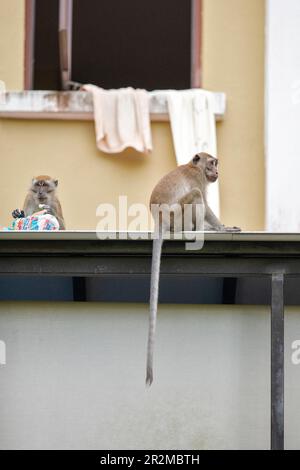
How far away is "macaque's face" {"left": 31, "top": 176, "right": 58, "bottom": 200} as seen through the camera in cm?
801

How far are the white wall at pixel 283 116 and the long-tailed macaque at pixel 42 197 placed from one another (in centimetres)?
165

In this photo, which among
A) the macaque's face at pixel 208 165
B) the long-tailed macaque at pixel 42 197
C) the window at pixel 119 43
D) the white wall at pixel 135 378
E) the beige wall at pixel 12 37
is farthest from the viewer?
the window at pixel 119 43

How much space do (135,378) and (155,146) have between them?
2515 mm

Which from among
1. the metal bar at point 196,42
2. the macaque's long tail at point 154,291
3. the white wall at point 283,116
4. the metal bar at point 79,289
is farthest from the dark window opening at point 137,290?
the metal bar at point 196,42

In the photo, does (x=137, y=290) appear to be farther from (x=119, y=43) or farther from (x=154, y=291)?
(x=119, y=43)

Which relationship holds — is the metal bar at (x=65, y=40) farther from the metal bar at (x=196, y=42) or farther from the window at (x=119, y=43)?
the window at (x=119, y=43)

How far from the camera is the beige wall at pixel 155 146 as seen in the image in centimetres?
864

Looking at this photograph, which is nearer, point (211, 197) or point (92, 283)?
point (92, 283)

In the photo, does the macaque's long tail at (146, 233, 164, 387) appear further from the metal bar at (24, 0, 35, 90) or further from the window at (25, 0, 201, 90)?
the window at (25, 0, 201, 90)

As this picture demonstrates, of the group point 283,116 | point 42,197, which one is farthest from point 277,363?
point 283,116

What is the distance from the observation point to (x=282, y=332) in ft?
21.1

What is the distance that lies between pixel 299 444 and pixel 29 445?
169cm

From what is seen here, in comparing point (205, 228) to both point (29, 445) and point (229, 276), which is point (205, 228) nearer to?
point (229, 276)

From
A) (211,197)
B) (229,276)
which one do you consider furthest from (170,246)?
(211,197)
